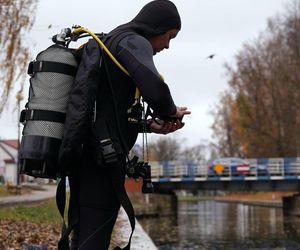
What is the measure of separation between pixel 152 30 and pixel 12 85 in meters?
17.2

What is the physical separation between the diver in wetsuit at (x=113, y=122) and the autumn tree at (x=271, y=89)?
146 feet

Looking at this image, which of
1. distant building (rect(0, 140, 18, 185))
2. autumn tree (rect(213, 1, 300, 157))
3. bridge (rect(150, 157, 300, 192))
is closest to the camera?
bridge (rect(150, 157, 300, 192))

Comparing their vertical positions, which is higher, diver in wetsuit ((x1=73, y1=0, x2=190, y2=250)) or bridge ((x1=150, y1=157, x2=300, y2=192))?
bridge ((x1=150, y1=157, x2=300, y2=192))

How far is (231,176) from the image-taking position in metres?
42.1

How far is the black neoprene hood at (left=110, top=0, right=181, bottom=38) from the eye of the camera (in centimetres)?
348

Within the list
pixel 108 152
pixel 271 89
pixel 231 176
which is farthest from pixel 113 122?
pixel 271 89

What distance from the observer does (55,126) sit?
3.24 m

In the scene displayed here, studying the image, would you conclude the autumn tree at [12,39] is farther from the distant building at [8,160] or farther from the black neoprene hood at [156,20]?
the distant building at [8,160]

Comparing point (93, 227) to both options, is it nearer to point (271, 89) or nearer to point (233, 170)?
point (233, 170)

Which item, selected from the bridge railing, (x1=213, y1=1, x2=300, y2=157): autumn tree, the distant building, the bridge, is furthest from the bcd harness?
the distant building

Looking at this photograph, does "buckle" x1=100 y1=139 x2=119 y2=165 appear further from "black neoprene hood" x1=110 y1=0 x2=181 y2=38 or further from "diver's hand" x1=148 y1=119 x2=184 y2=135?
"black neoprene hood" x1=110 y1=0 x2=181 y2=38

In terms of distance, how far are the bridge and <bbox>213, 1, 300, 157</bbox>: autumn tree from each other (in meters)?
9.08

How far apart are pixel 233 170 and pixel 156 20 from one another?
39304mm

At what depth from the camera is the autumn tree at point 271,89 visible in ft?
157
